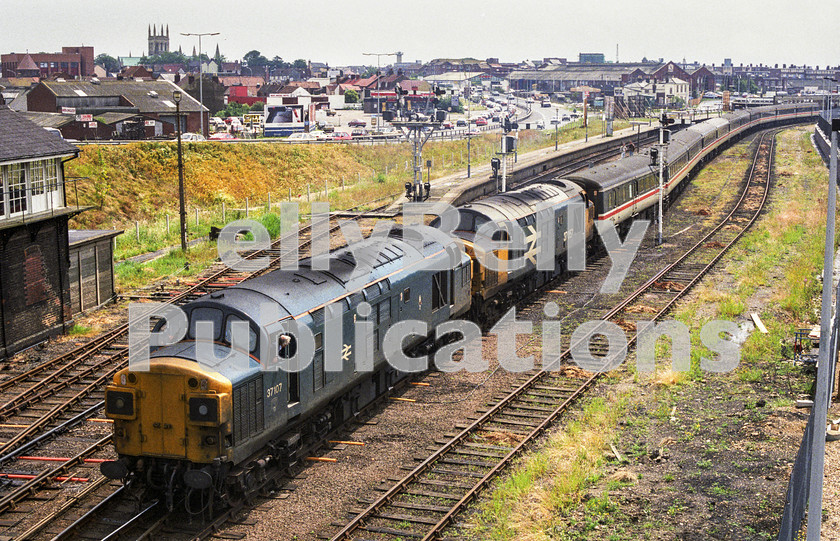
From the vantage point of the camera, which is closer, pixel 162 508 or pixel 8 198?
pixel 162 508

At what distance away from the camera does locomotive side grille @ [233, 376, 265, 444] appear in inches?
→ 587

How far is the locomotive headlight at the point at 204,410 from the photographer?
14.4 meters

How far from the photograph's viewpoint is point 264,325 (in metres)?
15.6

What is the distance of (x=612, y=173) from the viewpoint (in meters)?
42.0

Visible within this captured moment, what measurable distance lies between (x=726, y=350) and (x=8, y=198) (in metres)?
20.7

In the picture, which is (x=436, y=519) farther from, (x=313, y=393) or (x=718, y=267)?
(x=718, y=267)

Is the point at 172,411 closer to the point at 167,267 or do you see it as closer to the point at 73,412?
the point at 73,412

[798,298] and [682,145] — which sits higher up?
[682,145]

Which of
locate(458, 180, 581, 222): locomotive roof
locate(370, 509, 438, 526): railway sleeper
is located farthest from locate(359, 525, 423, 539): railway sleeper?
locate(458, 180, 581, 222): locomotive roof

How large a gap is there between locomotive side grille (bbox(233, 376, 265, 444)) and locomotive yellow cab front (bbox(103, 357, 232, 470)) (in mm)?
222

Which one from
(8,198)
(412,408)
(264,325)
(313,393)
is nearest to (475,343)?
(412,408)

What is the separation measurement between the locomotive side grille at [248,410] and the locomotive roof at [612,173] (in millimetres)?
25922

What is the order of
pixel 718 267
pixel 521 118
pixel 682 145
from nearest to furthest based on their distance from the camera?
pixel 718 267
pixel 682 145
pixel 521 118

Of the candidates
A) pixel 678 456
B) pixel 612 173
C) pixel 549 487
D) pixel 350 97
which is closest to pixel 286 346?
pixel 549 487
